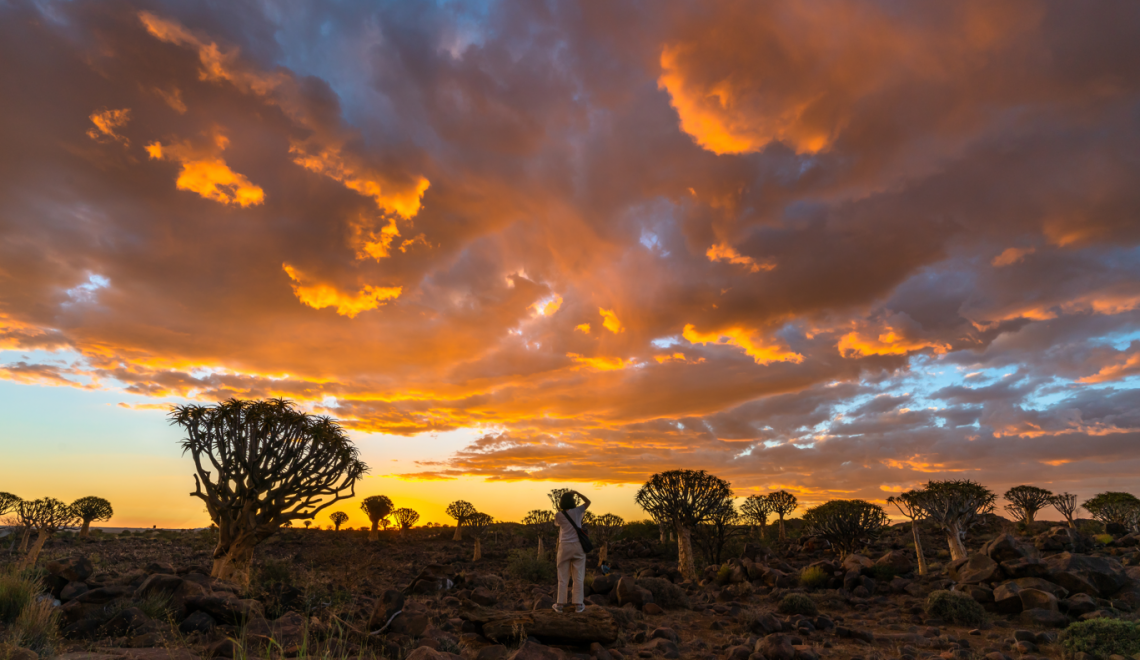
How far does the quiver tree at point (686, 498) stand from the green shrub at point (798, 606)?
8547mm

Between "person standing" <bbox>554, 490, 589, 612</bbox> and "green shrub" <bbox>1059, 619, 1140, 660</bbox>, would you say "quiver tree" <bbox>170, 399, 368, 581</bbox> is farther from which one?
"green shrub" <bbox>1059, 619, 1140, 660</bbox>

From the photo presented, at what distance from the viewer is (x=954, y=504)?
2234 cm

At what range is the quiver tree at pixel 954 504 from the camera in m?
22.4

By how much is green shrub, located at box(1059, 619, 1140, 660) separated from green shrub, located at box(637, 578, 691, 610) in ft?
31.3

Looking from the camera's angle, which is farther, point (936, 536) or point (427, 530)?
point (427, 530)

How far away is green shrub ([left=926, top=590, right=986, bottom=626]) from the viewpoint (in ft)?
49.4

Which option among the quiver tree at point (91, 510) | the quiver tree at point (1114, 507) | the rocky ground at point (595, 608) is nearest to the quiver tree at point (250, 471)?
the rocky ground at point (595, 608)

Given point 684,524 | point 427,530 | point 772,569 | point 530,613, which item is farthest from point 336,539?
point 530,613

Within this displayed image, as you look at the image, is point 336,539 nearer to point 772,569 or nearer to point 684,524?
point 684,524

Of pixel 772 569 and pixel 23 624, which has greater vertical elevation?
pixel 23 624

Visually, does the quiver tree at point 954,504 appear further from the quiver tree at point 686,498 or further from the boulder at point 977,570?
the quiver tree at point 686,498

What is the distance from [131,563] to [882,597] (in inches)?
1195

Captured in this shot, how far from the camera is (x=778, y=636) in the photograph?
11.1 metres

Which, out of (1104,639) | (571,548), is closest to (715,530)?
(1104,639)
